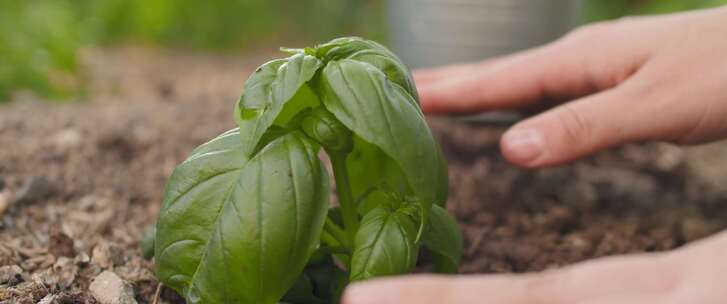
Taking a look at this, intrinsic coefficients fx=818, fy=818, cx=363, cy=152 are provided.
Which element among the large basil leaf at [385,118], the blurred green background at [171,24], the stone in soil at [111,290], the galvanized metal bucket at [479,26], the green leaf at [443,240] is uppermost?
the large basil leaf at [385,118]

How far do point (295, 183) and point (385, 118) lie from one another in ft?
0.60

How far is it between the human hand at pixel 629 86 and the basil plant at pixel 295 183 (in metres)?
0.55

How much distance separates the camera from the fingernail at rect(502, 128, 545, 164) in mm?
1899

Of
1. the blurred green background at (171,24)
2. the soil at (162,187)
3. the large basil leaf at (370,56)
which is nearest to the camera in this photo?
the large basil leaf at (370,56)

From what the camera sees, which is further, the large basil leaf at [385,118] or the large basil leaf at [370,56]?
the large basil leaf at [370,56]

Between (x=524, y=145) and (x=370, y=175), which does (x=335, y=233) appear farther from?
(x=524, y=145)

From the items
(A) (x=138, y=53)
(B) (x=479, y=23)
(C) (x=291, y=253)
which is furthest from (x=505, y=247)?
(A) (x=138, y=53)

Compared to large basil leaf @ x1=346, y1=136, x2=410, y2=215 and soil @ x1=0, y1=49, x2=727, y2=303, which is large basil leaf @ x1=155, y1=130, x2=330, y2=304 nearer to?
large basil leaf @ x1=346, y1=136, x2=410, y2=215

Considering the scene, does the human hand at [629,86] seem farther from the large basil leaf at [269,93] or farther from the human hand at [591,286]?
the human hand at [591,286]

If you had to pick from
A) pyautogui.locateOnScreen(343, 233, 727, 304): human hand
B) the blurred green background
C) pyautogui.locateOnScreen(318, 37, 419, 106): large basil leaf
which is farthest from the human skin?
the blurred green background

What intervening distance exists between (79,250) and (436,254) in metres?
0.75

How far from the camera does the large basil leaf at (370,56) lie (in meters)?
1.38

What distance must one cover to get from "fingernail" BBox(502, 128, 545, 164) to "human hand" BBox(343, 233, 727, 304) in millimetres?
870

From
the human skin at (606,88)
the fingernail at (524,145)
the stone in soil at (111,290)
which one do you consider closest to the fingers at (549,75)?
the human skin at (606,88)
